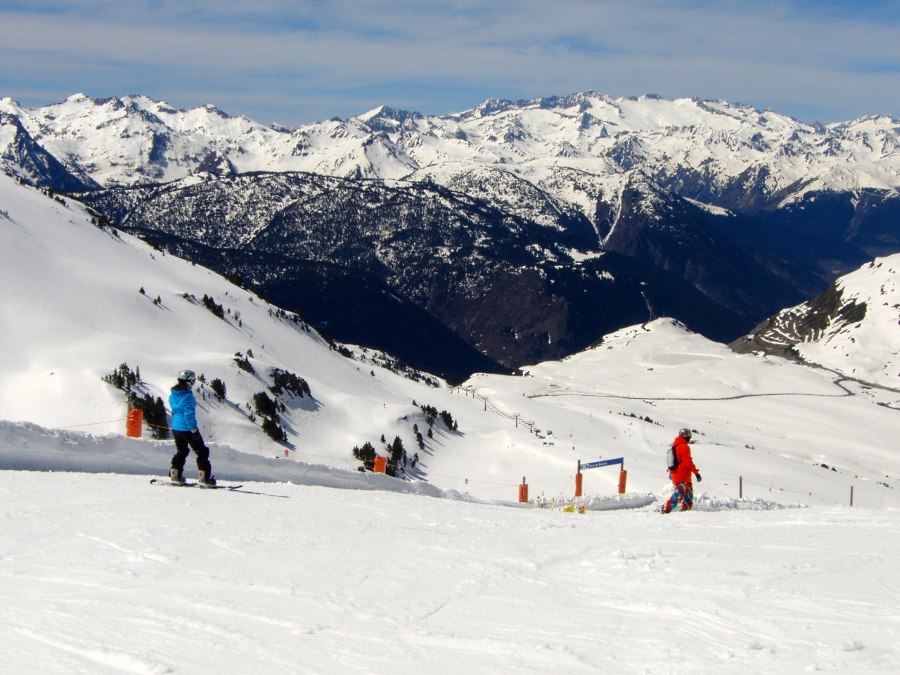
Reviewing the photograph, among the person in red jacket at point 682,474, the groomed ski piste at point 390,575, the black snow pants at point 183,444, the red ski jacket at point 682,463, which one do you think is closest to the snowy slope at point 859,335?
the person in red jacket at point 682,474

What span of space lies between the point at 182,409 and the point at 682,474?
10.8 metres

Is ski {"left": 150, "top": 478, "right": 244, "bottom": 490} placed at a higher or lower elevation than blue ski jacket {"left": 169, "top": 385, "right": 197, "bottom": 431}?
lower

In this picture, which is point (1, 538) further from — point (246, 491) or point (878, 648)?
point (878, 648)

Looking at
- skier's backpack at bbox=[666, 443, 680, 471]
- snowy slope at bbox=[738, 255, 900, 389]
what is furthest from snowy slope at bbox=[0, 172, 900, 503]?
snowy slope at bbox=[738, 255, 900, 389]

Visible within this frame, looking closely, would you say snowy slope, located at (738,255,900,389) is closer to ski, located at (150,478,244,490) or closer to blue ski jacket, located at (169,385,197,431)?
ski, located at (150,478,244,490)

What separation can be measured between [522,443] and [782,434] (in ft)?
165

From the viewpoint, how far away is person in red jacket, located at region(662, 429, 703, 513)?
20312mm

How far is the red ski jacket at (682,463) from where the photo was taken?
2031 centimetres

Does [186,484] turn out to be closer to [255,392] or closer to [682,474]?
[682,474]

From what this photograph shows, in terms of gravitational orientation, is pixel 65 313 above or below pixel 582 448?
above

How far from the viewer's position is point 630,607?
9.60 metres

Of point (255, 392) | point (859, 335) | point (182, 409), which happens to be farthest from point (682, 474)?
point (859, 335)

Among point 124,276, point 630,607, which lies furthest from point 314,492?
point 124,276

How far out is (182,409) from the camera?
16344mm
